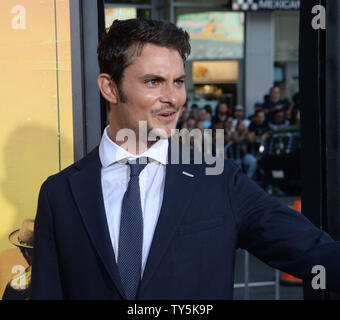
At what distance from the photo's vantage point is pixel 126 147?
2.23 m

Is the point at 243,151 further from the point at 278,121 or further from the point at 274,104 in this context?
the point at 274,104

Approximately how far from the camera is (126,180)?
2.20 m

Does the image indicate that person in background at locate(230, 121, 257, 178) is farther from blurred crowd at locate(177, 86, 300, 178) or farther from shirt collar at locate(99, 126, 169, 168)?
shirt collar at locate(99, 126, 169, 168)

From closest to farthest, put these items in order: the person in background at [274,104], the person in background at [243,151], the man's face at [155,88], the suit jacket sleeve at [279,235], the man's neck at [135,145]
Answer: the suit jacket sleeve at [279,235] → the man's face at [155,88] → the man's neck at [135,145] → the person in background at [243,151] → the person in background at [274,104]

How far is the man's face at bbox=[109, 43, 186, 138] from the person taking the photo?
210cm

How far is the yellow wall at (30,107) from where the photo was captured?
8.98ft

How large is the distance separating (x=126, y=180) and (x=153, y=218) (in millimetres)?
195

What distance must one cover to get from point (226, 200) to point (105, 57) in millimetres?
738

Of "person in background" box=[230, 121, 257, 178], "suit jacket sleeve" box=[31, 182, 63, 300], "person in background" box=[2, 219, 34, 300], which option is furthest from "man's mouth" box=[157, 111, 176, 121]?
"person in background" box=[230, 121, 257, 178]

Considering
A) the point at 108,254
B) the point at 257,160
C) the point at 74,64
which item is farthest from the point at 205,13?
the point at 108,254

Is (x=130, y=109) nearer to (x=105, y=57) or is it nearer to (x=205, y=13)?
(x=105, y=57)

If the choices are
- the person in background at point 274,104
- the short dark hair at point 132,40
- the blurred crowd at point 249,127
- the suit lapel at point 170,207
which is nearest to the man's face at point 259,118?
the blurred crowd at point 249,127

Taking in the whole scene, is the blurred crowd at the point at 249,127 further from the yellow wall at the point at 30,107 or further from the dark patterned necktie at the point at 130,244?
the dark patterned necktie at the point at 130,244

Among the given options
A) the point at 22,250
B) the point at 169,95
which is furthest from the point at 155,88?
the point at 22,250
